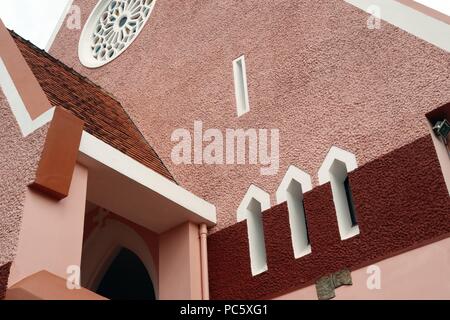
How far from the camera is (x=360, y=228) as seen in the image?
6.05m

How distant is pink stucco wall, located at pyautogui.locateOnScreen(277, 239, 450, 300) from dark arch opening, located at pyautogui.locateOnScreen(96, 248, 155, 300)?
→ 12.4 feet

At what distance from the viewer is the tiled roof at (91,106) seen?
289 inches

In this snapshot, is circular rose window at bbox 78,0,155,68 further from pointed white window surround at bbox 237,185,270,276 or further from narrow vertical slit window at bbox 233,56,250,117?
pointed white window surround at bbox 237,185,270,276

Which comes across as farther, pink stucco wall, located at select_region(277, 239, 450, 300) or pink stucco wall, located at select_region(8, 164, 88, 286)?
pink stucco wall, located at select_region(277, 239, 450, 300)

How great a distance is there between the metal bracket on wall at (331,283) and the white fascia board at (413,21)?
2.52 meters

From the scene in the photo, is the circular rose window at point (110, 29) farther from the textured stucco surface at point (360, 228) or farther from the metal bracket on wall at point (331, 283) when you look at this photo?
the metal bracket on wall at point (331, 283)

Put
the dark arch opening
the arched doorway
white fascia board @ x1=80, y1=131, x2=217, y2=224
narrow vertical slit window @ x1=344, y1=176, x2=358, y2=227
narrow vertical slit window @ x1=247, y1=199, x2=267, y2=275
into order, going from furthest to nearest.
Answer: the dark arch opening
the arched doorway
narrow vertical slit window @ x1=247, y1=199, x2=267, y2=275
narrow vertical slit window @ x1=344, y1=176, x2=358, y2=227
white fascia board @ x1=80, y1=131, x2=217, y2=224

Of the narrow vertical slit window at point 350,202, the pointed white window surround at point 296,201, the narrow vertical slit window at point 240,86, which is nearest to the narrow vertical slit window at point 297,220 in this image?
the pointed white window surround at point 296,201

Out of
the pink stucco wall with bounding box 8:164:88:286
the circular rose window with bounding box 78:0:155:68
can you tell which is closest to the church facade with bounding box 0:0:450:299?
the pink stucco wall with bounding box 8:164:88:286

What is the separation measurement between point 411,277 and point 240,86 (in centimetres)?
370

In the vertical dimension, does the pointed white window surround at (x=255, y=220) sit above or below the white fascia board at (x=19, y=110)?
below

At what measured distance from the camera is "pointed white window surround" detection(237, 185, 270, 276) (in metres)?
6.89
